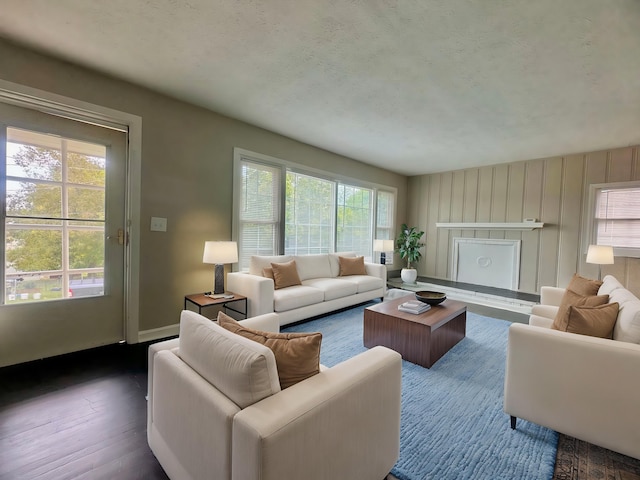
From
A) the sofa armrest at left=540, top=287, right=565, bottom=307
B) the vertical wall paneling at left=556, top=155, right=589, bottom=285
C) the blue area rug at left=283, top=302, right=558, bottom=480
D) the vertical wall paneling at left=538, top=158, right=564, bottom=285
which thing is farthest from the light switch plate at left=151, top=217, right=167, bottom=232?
the vertical wall paneling at left=556, top=155, right=589, bottom=285

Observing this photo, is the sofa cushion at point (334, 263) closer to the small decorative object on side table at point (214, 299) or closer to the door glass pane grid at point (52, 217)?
the small decorative object on side table at point (214, 299)

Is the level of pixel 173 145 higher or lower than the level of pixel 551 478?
higher

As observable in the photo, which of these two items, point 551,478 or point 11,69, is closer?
point 551,478

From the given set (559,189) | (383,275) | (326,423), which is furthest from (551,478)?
(559,189)

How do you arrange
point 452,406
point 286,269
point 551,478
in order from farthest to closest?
point 286,269
point 452,406
point 551,478

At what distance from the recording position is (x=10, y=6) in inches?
70.8

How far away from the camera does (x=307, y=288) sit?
3600 mm

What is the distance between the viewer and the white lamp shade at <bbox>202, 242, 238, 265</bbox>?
3.00 meters

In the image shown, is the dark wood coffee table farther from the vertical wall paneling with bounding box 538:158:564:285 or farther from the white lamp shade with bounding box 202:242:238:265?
the vertical wall paneling with bounding box 538:158:564:285

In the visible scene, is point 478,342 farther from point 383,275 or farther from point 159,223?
point 159,223

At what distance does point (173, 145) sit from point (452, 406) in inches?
139

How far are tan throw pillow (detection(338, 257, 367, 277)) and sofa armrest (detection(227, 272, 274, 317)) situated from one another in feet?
5.59

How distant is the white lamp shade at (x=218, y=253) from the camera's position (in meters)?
3.00

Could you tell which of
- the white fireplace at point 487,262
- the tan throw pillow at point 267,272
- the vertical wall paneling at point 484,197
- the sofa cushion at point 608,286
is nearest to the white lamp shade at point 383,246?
the white fireplace at point 487,262
